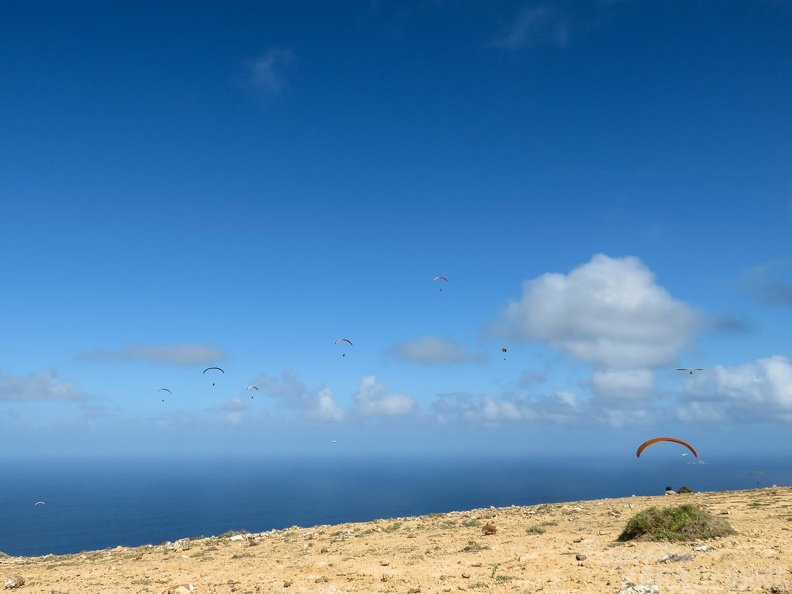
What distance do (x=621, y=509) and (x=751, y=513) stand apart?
257 inches

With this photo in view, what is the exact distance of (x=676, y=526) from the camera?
16844 millimetres

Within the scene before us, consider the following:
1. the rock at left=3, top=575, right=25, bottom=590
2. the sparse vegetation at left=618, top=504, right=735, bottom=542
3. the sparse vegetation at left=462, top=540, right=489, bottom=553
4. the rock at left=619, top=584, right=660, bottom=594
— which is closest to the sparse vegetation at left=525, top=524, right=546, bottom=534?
the sparse vegetation at left=462, top=540, right=489, bottom=553

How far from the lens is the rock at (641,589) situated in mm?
11656

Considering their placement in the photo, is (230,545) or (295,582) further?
(230,545)

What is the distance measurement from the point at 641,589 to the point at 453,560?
21.8 feet

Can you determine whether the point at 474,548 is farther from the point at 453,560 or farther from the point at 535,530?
the point at 535,530

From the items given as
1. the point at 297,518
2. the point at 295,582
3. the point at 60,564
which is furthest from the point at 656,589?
the point at 297,518

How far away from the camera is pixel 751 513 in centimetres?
2281

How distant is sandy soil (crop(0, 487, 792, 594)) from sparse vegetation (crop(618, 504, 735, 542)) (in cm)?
58

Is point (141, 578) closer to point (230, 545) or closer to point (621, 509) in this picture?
point (230, 545)

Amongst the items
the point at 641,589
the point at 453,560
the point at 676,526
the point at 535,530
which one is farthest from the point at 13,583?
the point at 676,526

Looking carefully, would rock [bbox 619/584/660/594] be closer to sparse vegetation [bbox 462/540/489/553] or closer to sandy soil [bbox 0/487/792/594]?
sandy soil [bbox 0/487/792/594]

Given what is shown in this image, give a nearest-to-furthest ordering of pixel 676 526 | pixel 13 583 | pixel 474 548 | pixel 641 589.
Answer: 1. pixel 641 589
2. pixel 676 526
3. pixel 13 583
4. pixel 474 548

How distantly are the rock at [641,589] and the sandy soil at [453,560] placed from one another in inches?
6.9
